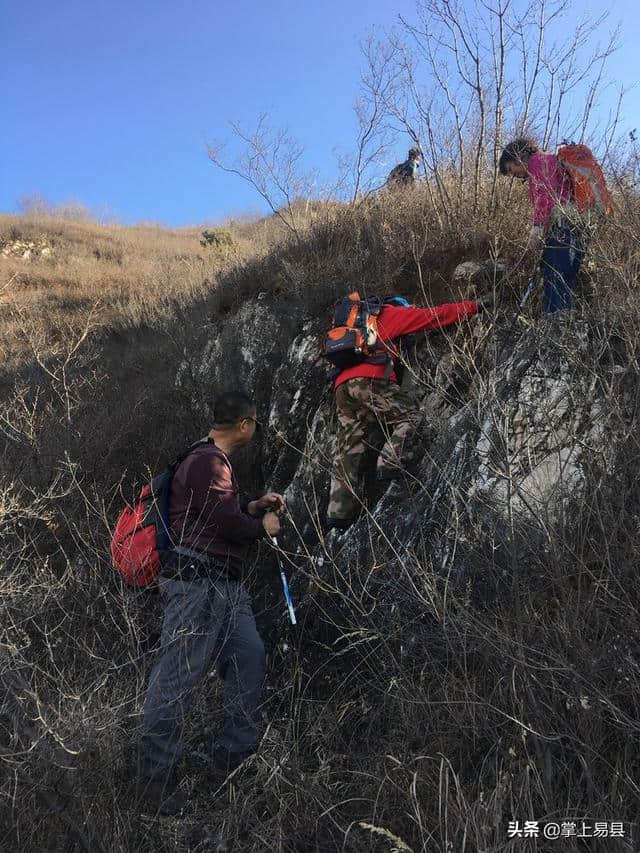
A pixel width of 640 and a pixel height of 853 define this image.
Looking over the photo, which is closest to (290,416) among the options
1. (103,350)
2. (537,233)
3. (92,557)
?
(92,557)

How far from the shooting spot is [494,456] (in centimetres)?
263

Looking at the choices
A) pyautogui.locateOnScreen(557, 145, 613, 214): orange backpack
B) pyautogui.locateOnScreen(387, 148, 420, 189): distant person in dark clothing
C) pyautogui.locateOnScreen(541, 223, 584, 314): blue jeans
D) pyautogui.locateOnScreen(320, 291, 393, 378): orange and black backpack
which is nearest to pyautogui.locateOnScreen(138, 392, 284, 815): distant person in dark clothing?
pyautogui.locateOnScreen(320, 291, 393, 378): orange and black backpack

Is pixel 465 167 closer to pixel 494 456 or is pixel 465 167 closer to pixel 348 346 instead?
pixel 348 346

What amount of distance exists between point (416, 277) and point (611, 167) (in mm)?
1785

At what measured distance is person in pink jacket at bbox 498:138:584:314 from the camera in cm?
330

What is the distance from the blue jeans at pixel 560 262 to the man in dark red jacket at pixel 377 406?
39 cm

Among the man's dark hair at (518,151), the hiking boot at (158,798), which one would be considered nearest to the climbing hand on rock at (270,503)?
the hiking boot at (158,798)

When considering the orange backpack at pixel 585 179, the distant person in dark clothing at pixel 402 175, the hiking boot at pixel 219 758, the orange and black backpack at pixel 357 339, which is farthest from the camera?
the distant person in dark clothing at pixel 402 175

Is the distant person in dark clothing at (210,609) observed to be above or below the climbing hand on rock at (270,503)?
below

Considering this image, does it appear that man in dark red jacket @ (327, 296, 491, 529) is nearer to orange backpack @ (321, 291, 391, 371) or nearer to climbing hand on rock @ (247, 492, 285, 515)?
orange backpack @ (321, 291, 391, 371)

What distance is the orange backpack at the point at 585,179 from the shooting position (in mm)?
3279

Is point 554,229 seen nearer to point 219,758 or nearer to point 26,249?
point 219,758

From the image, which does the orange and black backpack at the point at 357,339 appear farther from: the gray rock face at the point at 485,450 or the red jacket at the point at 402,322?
→ the gray rock face at the point at 485,450

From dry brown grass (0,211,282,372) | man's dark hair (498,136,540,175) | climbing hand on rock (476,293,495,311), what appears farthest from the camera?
dry brown grass (0,211,282,372)
